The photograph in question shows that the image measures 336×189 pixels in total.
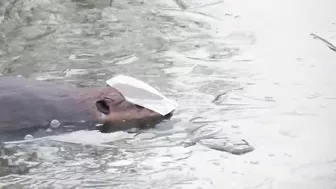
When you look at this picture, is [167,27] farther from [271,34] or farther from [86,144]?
[86,144]

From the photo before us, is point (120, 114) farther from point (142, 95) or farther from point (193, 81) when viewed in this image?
point (193, 81)

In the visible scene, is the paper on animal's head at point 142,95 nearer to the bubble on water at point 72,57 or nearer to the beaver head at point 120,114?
the beaver head at point 120,114

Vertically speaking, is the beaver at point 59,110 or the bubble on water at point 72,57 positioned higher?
the beaver at point 59,110

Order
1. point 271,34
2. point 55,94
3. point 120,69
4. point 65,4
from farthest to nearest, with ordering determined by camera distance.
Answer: point 65,4 < point 271,34 < point 120,69 < point 55,94

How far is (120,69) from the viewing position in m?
5.97

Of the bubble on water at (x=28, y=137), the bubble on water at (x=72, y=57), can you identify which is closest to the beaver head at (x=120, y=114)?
the bubble on water at (x=28, y=137)

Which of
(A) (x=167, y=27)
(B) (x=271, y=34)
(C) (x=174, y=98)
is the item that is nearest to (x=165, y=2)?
(A) (x=167, y=27)

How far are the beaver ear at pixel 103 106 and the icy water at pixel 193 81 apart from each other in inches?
8.1

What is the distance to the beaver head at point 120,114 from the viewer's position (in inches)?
194

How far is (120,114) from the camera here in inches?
196

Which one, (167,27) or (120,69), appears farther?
(167,27)

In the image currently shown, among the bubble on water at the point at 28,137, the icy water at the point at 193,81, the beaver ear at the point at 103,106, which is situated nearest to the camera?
the icy water at the point at 193,81

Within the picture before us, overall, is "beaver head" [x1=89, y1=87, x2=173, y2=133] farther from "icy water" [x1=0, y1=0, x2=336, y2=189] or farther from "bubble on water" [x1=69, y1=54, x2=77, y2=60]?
"bubble on water" [x1=69, y1=54, x2=77, y2=60]

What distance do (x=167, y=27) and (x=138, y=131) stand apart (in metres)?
2.58
